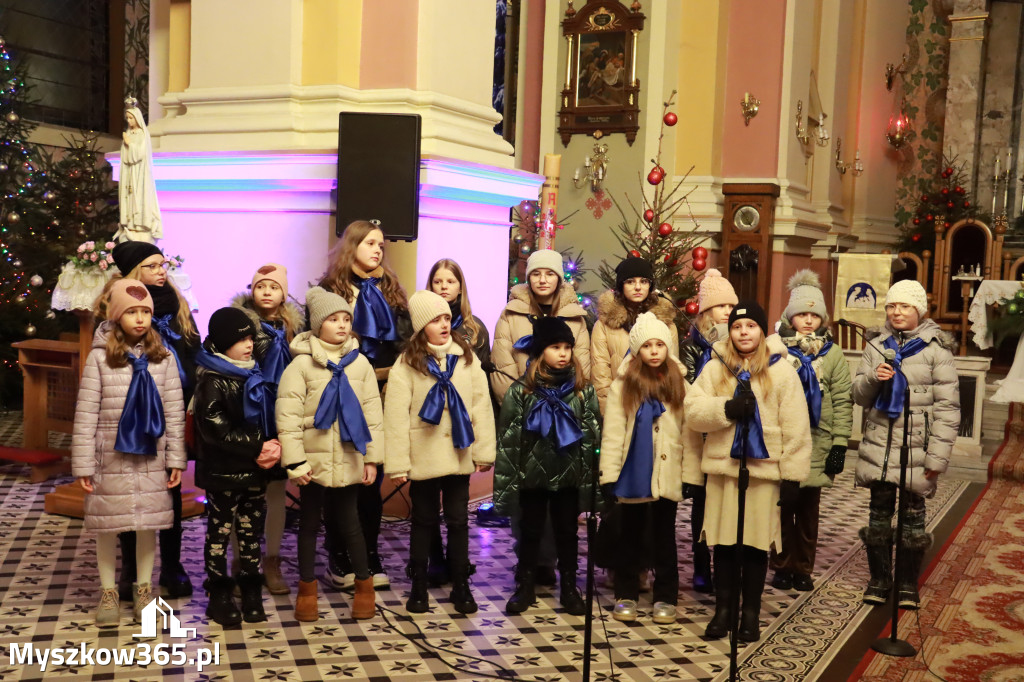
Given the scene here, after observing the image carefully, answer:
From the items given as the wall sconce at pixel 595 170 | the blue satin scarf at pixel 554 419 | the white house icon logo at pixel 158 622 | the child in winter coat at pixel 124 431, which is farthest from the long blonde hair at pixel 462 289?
the wall sconce at pixel 595 170

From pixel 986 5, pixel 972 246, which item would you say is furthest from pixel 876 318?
pixel 986 5

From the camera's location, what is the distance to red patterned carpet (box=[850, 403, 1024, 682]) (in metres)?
4.56

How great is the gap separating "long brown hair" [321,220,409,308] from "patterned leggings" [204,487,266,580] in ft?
3.89

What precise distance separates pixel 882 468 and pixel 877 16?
13.0 metres

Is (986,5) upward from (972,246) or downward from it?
upward

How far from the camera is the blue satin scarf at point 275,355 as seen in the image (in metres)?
5.07

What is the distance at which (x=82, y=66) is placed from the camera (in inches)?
574

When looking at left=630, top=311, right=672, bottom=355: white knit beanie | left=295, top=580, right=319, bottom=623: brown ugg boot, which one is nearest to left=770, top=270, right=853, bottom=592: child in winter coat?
left=630, top=311, right=672, bottom=355: white knit beanie

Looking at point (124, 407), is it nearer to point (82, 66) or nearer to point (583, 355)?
point (583, 355)

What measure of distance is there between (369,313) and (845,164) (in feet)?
38.7

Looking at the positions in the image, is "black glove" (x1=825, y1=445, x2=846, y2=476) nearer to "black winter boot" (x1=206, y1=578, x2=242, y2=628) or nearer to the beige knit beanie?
the beige knit beanie

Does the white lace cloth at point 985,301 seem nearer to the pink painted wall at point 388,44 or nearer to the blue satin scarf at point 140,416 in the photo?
the pink painted wall at point 388,44

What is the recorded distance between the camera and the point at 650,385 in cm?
498

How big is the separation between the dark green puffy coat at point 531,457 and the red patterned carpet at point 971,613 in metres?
1.54
